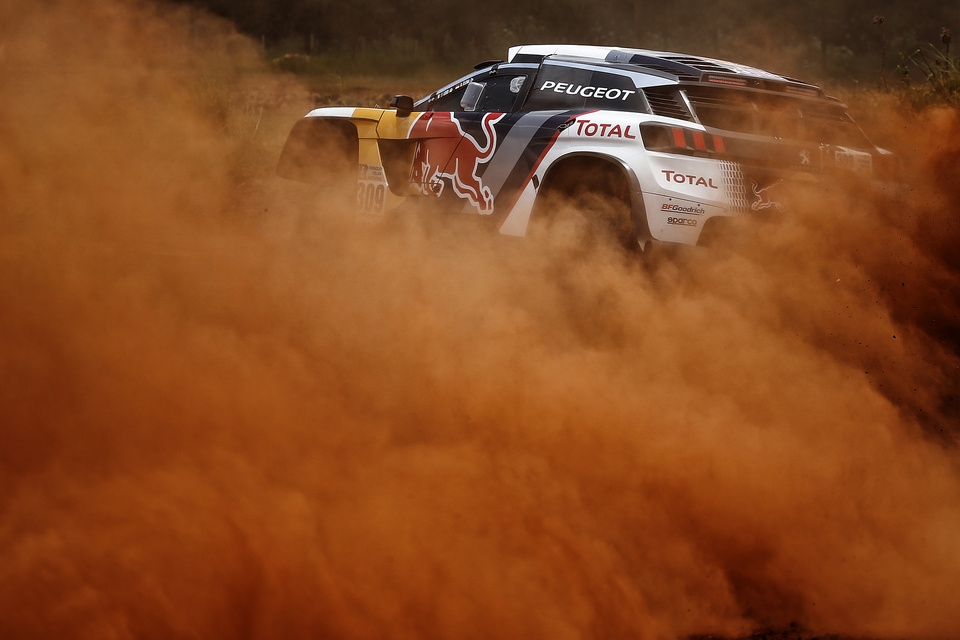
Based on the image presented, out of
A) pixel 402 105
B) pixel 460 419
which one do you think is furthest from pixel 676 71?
pixel 460 419

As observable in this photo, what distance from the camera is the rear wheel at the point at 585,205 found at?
5266 millimetres

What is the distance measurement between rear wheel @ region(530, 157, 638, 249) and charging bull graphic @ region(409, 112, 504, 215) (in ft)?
1.36

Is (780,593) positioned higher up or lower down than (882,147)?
lower down

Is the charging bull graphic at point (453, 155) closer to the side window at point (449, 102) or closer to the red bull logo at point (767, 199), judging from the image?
the side window at point (449, 102)

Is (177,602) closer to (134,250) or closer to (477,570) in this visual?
(477,570)

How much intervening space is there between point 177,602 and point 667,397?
2.39 meters

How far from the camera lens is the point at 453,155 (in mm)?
6047

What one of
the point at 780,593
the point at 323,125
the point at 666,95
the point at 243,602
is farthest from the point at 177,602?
the point at 323,125

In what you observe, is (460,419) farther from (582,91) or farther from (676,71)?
(676,71)

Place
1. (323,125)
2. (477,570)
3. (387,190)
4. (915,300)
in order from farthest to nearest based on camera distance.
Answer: (323,125), (387,190), (915,300), (477,570)

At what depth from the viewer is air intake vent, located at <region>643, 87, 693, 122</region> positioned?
5090 mm

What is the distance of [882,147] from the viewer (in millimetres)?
5691

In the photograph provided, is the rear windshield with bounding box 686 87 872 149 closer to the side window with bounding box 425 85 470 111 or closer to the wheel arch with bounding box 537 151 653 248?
the wheel arch with bounding box 537 151 653 248

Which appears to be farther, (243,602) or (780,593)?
(780,593)
